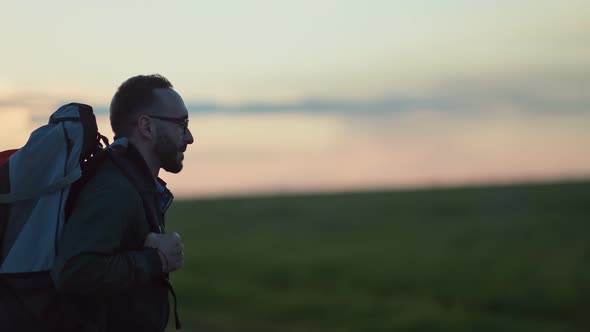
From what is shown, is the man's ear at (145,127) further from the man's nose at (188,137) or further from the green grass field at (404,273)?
the green grass field at (404,273)

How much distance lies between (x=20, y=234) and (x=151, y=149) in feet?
1.87

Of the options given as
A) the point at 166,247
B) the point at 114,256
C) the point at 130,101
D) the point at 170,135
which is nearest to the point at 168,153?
the point at 170,135

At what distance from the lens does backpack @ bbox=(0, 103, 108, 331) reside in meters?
2.80

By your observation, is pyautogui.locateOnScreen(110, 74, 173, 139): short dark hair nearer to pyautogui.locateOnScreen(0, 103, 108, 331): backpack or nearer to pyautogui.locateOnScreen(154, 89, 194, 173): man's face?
pyautogui.locateOnScreen(154, 89, 194, 173): man's face

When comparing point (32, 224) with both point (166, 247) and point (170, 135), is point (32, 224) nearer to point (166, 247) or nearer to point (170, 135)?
point (166, 247)

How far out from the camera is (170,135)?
3.19 m

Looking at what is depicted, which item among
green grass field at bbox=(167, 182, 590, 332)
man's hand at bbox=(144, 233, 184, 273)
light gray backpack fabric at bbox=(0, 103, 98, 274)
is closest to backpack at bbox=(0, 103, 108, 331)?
light gray backpack fabric at bbox=(0, 103, 98, 274)

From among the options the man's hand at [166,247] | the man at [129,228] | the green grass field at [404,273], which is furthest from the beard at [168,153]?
the green grass field at [404,273]

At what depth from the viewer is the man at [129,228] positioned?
2756 mm

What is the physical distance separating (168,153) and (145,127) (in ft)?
0.40

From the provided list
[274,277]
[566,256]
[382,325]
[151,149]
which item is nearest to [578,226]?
[566,256]

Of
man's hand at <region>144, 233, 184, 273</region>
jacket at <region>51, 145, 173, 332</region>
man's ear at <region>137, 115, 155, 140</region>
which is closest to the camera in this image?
jacket at <region>51, 145, 173, 332</region>

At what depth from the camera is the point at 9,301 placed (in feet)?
9.32

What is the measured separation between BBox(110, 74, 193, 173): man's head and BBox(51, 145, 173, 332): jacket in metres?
0.10
